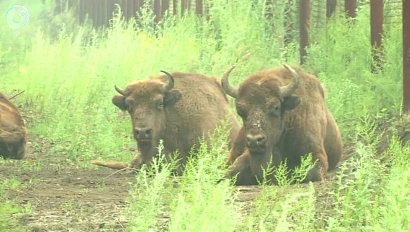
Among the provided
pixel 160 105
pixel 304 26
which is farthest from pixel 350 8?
pixel 160 105

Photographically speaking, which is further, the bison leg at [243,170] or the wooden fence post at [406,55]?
the wooden fence post at [406,55]

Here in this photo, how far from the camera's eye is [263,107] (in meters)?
Answer: 10.5

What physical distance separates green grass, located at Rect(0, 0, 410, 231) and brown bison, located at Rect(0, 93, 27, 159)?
812 mm

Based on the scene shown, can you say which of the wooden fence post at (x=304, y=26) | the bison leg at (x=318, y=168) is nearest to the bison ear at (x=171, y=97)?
the bison leg at (x=318, y=168)

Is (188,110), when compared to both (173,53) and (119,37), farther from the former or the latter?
(119,37)

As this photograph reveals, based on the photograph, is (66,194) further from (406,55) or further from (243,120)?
(406,55)

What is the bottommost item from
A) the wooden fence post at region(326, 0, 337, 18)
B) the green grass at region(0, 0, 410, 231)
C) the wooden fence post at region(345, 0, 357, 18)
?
the green grass at region(0, 0, 410, 231)

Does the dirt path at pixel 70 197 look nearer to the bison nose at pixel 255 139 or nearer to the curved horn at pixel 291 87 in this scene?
the bison nose at pixel 255 139

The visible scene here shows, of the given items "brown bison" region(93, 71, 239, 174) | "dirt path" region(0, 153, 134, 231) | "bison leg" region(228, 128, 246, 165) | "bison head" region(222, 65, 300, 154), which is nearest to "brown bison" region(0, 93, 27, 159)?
"dirt path" region(0, 153, 134, 231)

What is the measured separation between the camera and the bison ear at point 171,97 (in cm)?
1267

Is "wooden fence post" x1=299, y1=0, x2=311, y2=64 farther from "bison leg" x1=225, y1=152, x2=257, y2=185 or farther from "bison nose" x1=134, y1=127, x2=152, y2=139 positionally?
"bison leg" x1=225, y1=152, x2=257, y2=185

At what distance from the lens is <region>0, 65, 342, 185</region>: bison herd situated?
10555mm

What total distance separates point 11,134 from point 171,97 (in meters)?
2.38

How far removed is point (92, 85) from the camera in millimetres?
19609
